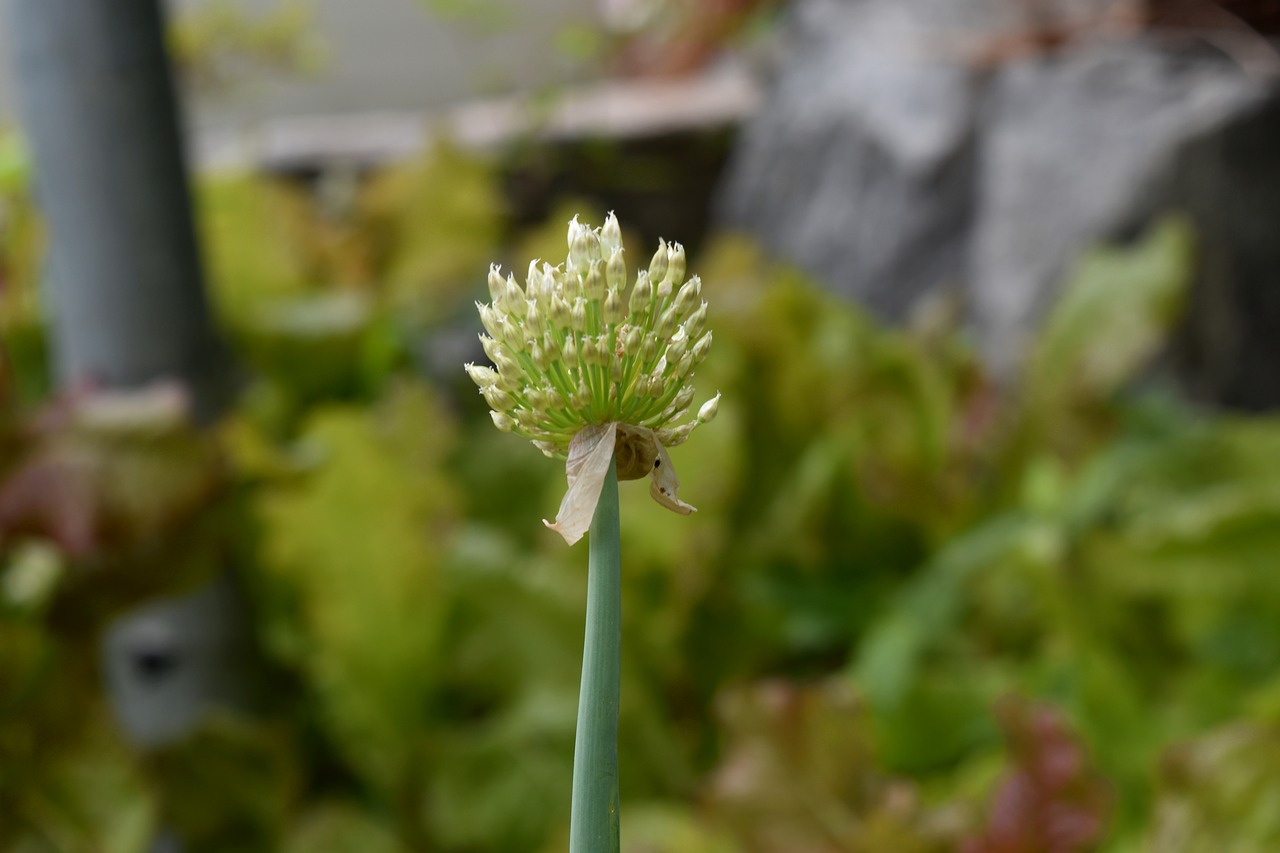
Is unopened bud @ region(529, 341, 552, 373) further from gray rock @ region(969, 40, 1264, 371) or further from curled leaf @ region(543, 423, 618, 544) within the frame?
gray rock @ region(969, 40, 1264, 371)

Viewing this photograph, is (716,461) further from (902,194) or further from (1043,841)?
(902,194)

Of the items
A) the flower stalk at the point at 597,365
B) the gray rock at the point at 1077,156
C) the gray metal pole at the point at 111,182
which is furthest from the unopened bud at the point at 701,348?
the gray rock at the point at 1077,156

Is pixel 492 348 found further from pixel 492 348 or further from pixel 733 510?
pixel 733 510

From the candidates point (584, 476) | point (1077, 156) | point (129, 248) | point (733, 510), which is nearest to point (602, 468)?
point (584, 476)

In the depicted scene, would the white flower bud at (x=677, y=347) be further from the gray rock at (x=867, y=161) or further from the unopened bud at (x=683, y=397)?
the gray rock at (x=867, y=161)

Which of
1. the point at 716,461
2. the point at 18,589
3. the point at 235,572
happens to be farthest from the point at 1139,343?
the point at 18,589

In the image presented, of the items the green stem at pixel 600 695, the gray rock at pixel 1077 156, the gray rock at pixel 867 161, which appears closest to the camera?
the green stem at pixel 600 695
